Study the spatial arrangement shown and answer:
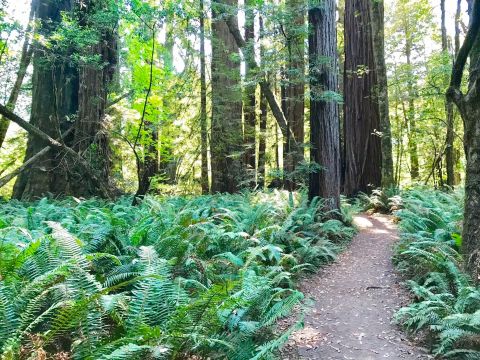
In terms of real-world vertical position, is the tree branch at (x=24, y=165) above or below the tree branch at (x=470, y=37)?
below

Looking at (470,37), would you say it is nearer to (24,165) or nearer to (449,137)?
(24,165)

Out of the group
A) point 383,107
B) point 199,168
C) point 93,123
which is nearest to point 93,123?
point 93,123

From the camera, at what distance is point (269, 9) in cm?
744

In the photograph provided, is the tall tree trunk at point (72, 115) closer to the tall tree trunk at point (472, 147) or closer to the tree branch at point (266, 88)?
the tree branch at point (266, 88)

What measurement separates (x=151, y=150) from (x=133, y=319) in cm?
1407

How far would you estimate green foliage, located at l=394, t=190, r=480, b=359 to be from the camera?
10.0 ft

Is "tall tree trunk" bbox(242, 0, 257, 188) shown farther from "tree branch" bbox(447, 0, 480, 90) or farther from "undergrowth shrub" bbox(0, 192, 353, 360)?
"undergrowth shrub" bbox(0, 192, 353, 360)

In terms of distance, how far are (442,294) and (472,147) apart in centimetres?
162

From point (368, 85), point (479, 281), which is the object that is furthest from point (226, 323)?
point (368, 85)

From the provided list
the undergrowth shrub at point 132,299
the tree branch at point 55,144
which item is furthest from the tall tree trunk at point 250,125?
the undergrowth shrub at point 132,299

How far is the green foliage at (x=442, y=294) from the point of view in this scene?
3049 millimetres

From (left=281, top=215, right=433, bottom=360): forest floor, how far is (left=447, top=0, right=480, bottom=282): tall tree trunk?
95 centimetres

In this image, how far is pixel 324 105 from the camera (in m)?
7.69

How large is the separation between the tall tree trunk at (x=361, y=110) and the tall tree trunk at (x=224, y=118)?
3.80 metres
